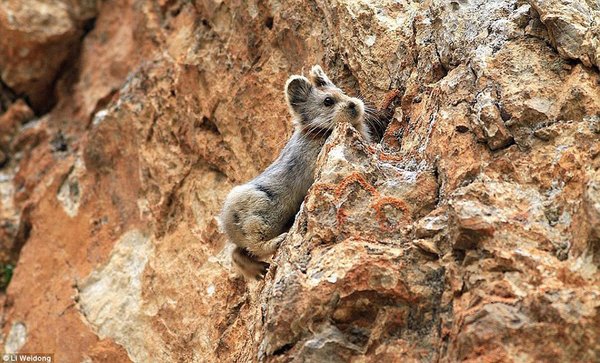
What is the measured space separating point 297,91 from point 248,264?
1.73 m

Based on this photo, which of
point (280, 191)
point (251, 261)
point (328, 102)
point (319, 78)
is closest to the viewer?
point (280, 191)

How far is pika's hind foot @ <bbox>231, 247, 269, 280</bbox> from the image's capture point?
7383mm

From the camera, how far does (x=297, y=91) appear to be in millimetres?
8031

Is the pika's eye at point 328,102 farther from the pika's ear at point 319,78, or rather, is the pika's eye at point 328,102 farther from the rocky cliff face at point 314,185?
the rocky cliff face at point 314,185

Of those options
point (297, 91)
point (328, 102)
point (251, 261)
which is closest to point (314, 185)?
point (251, 261)

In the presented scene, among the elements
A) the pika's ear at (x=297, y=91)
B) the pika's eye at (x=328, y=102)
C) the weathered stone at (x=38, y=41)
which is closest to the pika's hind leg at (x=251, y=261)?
the pika's eye at (x=328, y=102)

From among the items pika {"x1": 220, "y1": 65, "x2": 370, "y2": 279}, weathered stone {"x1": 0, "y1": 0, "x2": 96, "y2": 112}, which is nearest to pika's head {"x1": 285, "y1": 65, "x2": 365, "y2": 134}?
pika {"x1": 220, "y1": 65, "x2": 370, "y2": 279}

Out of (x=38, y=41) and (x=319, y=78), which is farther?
(x=38, y=41)

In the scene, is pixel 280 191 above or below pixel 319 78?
below

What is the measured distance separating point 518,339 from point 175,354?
4.22 m

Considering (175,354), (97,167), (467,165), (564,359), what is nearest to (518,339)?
(564,359)

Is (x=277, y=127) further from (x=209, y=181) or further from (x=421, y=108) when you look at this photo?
(x=421, y=108)

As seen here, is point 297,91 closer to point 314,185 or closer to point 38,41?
point 314,185

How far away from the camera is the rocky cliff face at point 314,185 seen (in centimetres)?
532
